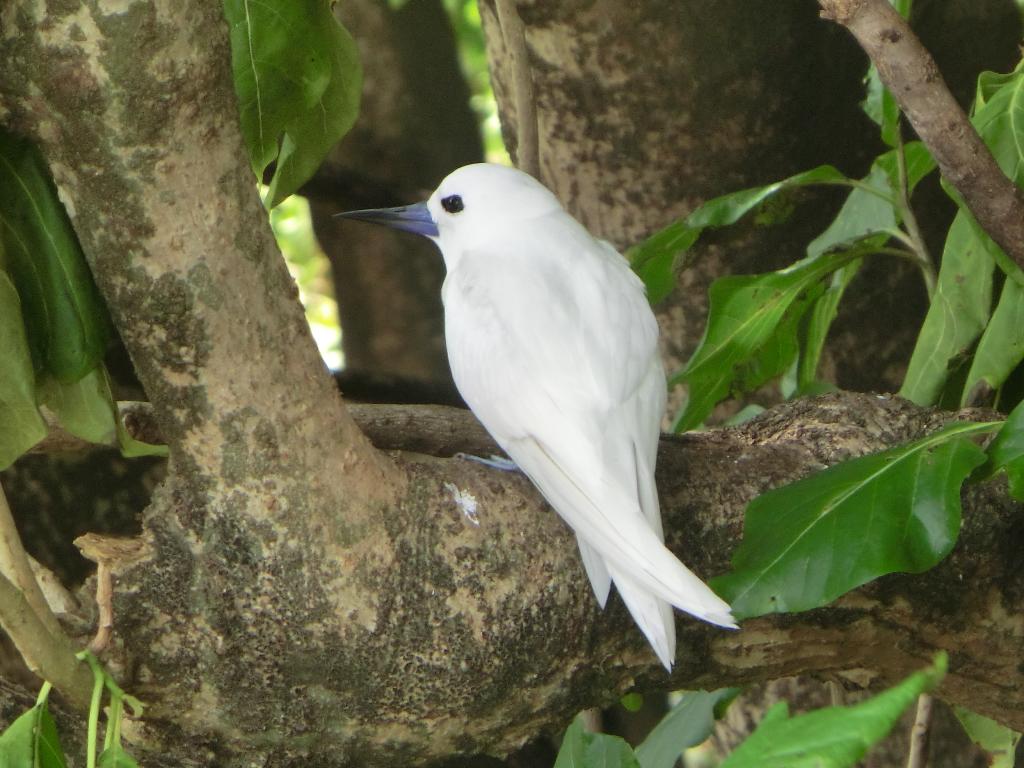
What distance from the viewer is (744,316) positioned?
5.48 feet

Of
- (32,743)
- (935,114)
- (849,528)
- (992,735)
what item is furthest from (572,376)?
(992,735)

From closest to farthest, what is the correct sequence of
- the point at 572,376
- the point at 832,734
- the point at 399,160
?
the point at 832,734, the point at 572,376, the point at 399,160

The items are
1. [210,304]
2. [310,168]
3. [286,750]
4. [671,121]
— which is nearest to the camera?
[210,304]

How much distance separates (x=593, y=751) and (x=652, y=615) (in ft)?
0.56

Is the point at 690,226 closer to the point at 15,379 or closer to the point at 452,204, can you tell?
the point at 452,204

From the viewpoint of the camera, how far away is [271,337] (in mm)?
1129

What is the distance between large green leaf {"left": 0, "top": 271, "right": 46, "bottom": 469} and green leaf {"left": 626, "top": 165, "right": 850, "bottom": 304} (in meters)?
0.90

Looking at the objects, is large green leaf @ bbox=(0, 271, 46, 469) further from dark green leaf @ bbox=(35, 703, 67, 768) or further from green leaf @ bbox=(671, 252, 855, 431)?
green leaf @ bbox=(671, 252, 855, 431)

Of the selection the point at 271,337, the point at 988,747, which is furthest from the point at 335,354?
the point at 271,337

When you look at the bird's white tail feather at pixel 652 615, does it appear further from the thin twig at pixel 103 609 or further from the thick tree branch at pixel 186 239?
the thin twig at pixel 103 609

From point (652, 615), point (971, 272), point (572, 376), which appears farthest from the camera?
point (971, 272)

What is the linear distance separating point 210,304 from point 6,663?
1016 mm

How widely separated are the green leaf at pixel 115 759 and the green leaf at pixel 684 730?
2.80ft

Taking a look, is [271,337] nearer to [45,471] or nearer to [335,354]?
[45,471]
